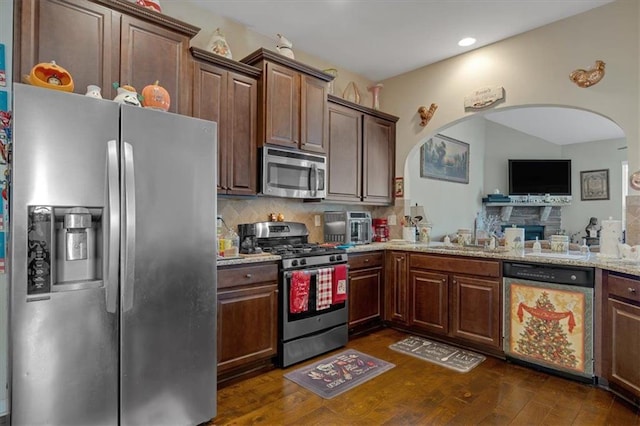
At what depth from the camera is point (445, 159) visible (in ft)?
19.4

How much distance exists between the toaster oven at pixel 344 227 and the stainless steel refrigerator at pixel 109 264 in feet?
6.31

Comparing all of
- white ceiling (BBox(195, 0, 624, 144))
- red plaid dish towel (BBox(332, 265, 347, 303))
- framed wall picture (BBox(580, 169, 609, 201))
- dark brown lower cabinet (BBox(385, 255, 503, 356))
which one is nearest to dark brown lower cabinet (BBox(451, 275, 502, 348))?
dark brown lower cabinet (BBox(385, 255, 503, 356))

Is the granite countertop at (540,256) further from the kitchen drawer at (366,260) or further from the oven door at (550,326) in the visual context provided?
the oven door at (550,326)

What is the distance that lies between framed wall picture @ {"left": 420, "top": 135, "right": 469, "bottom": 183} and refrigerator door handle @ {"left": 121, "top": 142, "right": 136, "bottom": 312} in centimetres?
443

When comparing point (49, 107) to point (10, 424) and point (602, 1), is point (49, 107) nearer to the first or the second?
point (10, 424)

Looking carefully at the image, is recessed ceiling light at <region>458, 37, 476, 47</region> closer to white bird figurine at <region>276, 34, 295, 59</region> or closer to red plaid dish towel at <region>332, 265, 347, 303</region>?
white bird figurine at <region>276, 34, 295, 59</region>

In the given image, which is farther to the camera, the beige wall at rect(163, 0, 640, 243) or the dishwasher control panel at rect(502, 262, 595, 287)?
the beige wall at rect(163, 0, 640, 243)

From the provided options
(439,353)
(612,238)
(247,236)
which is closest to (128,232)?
(247,236)

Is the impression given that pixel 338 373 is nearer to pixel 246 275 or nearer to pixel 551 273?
pixel 246 275

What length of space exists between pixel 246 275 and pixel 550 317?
2.33m

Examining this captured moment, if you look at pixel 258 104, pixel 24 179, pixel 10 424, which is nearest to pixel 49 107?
pixel 24 179

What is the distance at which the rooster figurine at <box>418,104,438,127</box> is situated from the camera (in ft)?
13.3

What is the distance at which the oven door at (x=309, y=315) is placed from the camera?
2.80 meters

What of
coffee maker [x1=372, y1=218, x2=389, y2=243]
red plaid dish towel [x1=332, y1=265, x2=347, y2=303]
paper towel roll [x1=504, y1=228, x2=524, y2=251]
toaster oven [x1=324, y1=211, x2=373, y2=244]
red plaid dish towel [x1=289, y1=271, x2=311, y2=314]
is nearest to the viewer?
red plaid dish towel [x1=289, y1=271, x2=311, y2=314]
